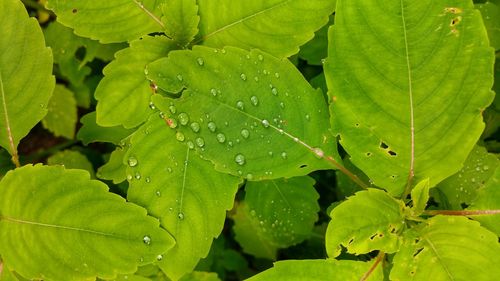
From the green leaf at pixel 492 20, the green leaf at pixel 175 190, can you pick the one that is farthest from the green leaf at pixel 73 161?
the green leaf at pixel 492 20

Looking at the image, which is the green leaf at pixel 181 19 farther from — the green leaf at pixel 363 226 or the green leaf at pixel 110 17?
the green leaf at pixel 363 226

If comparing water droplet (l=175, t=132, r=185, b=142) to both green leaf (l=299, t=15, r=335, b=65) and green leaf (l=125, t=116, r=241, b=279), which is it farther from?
green leaf (l=299, t=15, r=335, b=65)

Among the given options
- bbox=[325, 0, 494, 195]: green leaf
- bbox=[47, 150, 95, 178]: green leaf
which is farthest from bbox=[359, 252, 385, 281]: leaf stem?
bbox=[47, 150, 95, 178]: green leaf

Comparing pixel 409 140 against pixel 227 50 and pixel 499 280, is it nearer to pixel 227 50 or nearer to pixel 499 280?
pixel 499 280

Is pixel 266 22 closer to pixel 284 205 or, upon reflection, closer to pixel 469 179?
pixel 284 205

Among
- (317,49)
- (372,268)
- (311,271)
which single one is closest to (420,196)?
(372,268)

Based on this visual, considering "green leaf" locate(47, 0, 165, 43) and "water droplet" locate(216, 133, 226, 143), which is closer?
"water droplet" locate(216, 133, 226, 143)
